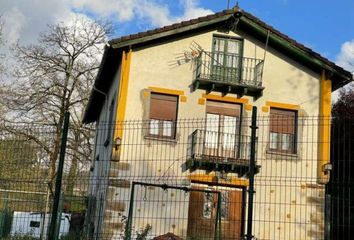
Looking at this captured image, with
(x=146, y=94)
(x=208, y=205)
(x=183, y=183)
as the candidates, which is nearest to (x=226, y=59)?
(x=146, y=94)

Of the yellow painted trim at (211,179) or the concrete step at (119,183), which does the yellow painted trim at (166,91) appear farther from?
the concrete step at (119,183)

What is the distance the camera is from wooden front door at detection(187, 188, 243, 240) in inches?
592

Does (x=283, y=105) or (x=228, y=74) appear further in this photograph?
(x=283, y=105)

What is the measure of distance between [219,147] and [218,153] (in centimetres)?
26

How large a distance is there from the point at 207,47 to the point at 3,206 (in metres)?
11.0

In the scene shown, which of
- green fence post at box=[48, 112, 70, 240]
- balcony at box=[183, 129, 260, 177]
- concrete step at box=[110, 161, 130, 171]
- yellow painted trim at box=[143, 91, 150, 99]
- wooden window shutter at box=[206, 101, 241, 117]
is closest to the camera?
green fence post at box=[48, 112, 70, 240]

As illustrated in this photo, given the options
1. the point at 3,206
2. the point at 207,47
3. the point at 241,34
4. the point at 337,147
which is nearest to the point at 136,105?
the point at 207,47

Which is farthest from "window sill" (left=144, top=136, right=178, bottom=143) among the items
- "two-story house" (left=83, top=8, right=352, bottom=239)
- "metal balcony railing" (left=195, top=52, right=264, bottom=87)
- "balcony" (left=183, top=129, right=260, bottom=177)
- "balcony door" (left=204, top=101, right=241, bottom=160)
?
"metal balcony railing" (left=195, top=52, right=264, bottom=87)

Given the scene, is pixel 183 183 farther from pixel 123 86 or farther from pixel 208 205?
pixel 123 86

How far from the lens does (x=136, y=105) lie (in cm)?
1828

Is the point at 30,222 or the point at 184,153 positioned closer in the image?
the point at 30,222

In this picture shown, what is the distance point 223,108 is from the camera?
760 inches

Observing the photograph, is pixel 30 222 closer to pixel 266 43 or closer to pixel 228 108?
pixel 228 108

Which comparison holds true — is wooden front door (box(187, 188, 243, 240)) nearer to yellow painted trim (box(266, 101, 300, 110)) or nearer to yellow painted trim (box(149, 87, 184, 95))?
yellow painted trim (box(149, 87, 184, 95))
